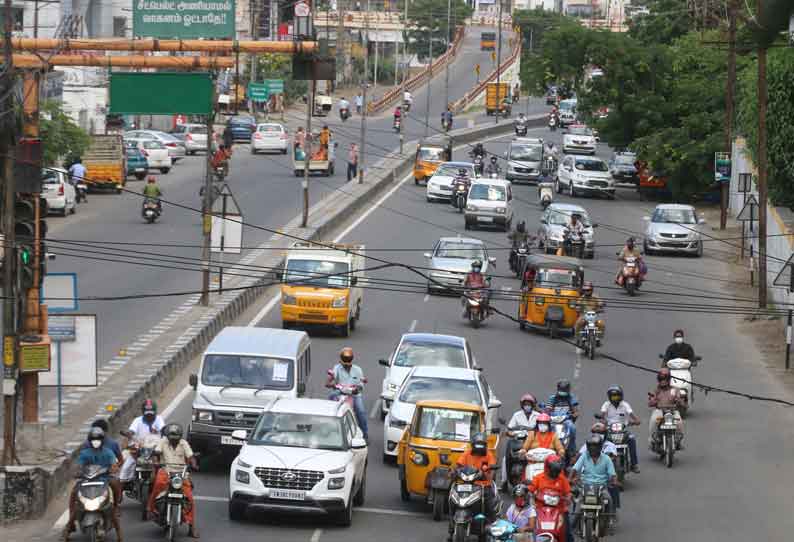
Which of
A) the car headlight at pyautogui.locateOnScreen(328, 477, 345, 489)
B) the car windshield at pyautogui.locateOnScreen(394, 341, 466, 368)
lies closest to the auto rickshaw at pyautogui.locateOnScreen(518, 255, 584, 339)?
the car windshield at pyautogui.locateOnScreen(394, 341, 466, 368)

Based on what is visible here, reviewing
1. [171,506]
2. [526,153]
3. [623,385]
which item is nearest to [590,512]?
[171,506]

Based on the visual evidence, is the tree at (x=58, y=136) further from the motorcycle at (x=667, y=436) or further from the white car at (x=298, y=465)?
the white car at (x=298, y=465)

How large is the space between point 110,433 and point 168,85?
5.65 m

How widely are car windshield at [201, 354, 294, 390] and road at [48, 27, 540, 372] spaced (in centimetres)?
713

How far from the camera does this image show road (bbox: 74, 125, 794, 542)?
21734 millimetres

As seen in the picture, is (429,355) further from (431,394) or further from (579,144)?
(579,144)

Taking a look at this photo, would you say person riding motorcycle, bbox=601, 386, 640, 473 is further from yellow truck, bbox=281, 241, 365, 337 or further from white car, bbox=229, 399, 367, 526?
yellow truck, bbox=281, 241, 365, 337

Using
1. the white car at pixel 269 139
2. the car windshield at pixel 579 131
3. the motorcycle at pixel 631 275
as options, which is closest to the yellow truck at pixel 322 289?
the motorcycle at pixel 631 275

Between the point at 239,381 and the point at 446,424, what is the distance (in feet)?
11.9

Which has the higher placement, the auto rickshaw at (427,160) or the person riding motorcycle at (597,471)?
the auto rickshaw at (427,160)

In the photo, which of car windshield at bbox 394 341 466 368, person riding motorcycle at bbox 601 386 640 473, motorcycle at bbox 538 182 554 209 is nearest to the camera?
person riding motorcycle at bbox 601 386 640 473

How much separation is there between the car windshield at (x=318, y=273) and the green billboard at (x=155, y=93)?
10.3 m

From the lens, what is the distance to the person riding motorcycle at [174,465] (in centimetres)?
1994

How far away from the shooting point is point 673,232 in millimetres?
51375
